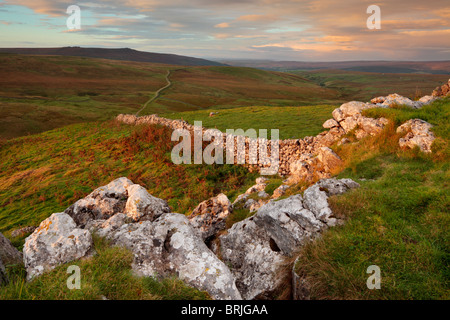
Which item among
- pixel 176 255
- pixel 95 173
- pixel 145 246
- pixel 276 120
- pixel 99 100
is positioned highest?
pixel 99 100

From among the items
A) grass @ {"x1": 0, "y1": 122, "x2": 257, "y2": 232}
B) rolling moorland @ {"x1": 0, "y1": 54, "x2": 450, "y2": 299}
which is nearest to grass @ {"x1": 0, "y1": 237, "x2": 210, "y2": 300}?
rolling moorland @ {"x1": 0, "y1": 54, "x2": 450, "y2": 299}

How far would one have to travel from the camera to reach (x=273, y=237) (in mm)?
7754

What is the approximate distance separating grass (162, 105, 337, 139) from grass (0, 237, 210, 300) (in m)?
20.0

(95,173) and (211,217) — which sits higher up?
(211,217)

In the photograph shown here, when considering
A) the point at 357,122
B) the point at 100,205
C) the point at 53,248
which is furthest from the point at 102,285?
the point at 357,122

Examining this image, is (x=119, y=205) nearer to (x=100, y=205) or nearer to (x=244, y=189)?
(x=100, y=205)

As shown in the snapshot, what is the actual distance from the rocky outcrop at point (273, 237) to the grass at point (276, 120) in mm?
16311

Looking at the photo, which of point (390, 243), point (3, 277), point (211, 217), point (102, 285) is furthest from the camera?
point (211, 217)

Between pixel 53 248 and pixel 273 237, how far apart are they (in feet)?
19.4

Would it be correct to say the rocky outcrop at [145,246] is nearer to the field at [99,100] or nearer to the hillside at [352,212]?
the hillside at [352,212]

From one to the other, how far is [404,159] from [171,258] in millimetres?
10528

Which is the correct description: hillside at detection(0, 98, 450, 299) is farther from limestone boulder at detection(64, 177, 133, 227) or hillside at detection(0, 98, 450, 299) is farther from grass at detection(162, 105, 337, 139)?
grass at detection(162, 105, 337, 139)
